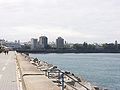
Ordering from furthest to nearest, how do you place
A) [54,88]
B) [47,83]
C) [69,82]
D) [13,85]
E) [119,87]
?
[119,87]
[69,82]
[13,85]
[47,83]
[54,88]

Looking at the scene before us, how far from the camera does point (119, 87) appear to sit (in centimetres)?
4359

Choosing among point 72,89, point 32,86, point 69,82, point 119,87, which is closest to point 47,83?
point 32,86

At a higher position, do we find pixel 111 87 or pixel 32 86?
pixel 32 86

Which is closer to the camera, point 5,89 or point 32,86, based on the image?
point 32,86

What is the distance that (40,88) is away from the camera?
14.1 metres

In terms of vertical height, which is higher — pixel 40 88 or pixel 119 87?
pixel 40 88

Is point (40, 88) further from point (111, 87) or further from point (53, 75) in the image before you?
point (111, 87)

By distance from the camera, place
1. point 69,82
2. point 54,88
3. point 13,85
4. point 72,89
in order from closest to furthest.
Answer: point 54,88, point 13,85, point 72,89, point 69,82

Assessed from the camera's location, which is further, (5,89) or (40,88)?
(5,89)

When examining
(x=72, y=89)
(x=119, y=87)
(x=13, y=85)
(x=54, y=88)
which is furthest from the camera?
(x=119, y=87)

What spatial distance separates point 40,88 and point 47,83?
147cm

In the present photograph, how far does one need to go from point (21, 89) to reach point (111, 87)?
94.3 feet

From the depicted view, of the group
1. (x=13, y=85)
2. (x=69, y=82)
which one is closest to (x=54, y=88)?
(x=13, y=85)

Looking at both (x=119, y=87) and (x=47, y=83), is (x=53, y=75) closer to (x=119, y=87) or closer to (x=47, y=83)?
(x=47, y=83)
